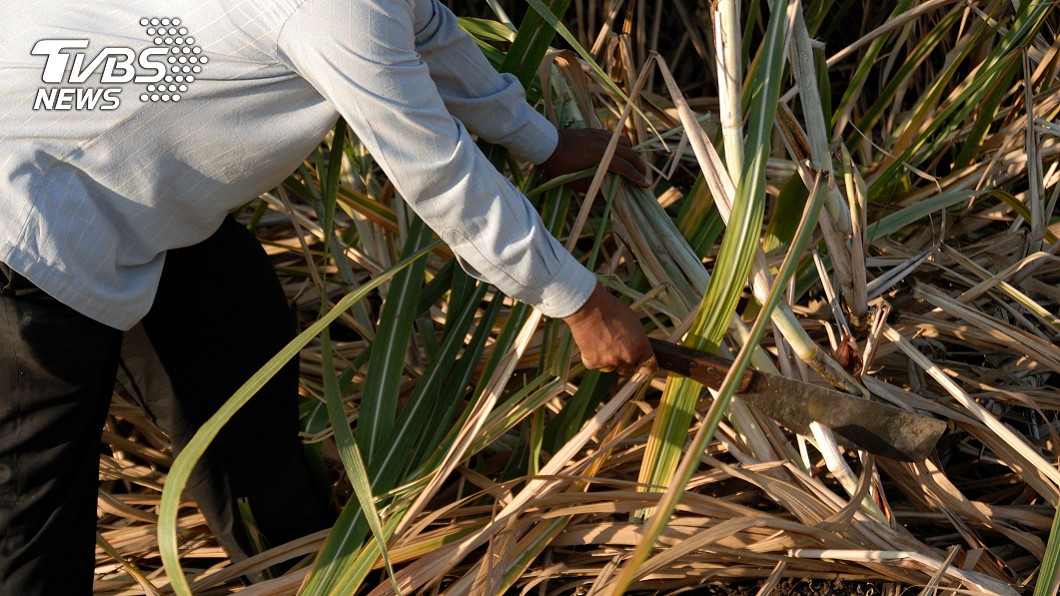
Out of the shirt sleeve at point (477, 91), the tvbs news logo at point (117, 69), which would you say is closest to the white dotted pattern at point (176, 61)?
the tvbs news logo at point (117, 69)

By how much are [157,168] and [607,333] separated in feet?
1.67

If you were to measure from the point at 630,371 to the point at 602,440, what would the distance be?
0.26m

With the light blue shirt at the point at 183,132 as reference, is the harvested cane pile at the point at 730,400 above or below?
below

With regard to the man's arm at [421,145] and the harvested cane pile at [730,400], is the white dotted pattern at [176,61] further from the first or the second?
the harvested cane pile at [730,400]

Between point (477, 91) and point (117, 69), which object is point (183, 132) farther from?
point (477, 91)

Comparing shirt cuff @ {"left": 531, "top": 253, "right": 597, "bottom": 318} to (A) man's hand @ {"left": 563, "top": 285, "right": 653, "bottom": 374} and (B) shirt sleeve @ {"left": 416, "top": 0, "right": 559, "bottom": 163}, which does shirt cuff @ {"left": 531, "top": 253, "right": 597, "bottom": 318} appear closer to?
(A) man's hand @ {"left": 563, "top": 285, "right": 653, "bottom": 374}

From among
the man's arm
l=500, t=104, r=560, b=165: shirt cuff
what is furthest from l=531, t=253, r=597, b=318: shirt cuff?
l=500, t=104, r=560, b=165: shirt cuff

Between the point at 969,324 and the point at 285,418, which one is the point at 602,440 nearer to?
the point at 285,418

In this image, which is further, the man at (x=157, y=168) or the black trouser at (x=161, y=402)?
the black trouser at (x=161, y=402)

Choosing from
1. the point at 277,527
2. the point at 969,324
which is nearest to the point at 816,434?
the point at 969,324

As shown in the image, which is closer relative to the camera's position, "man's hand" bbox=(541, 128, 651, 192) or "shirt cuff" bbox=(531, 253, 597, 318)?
"shirt cuff" bbox=(531, 253, 597, 318)

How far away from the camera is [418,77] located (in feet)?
2.88

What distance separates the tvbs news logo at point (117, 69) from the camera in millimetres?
917

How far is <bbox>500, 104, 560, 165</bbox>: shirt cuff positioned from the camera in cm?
119
